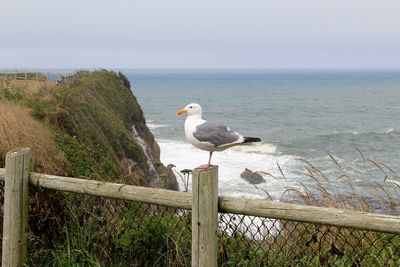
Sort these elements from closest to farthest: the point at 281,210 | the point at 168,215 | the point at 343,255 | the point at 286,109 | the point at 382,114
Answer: the point at 281,210, the point at 343,255, the point at 168,215, the point at 382,114, the point at 286,109

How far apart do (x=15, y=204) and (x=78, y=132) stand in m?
11.7

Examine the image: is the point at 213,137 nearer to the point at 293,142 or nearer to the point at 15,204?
the point at 15,204

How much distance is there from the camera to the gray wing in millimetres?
4992

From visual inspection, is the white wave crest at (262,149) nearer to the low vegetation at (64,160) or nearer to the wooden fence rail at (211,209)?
the low vegetation at (64,160)

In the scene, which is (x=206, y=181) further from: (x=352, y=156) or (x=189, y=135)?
(x=352, y=156)

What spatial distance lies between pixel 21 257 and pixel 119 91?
29.9m

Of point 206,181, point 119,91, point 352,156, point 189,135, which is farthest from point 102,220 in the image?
point 352,156

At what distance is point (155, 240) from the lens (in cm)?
526

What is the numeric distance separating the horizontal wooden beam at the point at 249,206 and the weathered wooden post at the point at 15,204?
13 cm

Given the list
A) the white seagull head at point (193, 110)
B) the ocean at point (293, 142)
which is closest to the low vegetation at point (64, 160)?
the white seagull head at point (193, 110)

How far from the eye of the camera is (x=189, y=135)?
16.9 ft

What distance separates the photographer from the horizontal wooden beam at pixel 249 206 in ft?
12.3

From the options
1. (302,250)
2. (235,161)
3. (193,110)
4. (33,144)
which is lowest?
(235,161)

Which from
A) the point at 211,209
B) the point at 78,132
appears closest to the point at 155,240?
the point at 211,209
